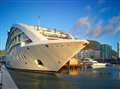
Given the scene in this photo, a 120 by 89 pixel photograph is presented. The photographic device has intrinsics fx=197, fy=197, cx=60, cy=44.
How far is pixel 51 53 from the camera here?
34688mm

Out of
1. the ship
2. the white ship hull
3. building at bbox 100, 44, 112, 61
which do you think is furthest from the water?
building at bbox 100, 44, 112, 61

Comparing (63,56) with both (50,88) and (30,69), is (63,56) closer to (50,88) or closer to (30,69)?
(30,69)

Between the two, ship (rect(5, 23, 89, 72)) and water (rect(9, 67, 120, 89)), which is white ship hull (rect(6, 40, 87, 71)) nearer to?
ship (rect(5, 23, 89, 72))

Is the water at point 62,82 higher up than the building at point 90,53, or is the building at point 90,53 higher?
the building at point 90,53

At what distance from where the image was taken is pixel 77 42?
3322 centimetres

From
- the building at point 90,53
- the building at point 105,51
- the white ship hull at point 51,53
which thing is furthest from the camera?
the building at point 105,51

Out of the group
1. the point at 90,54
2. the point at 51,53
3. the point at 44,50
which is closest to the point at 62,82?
the point at 51,53

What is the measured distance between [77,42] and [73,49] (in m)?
1.53

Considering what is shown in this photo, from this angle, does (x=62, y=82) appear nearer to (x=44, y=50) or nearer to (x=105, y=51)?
(x=44, y=50)

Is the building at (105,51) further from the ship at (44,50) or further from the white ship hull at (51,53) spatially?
the white ship hull at (51,53)

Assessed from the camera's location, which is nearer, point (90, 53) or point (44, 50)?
point (44, 50)

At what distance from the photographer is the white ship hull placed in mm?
33594

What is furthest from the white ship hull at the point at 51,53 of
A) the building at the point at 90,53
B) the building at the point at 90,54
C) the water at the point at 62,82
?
the building at the point at 90,54

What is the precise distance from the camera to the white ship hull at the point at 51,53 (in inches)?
1323
